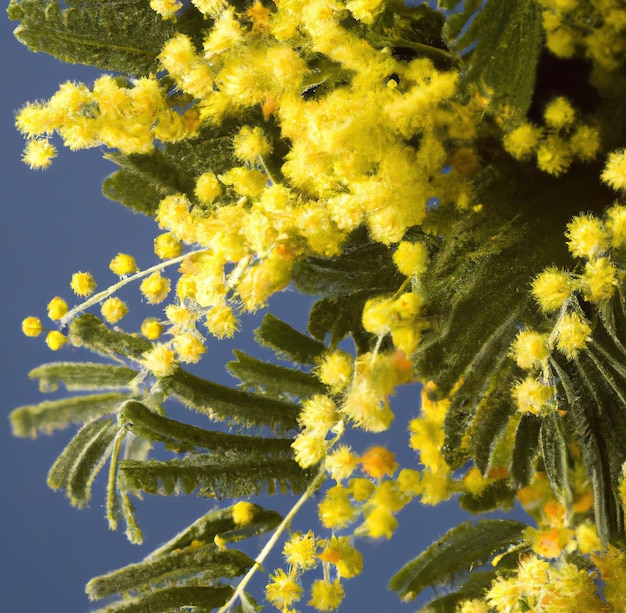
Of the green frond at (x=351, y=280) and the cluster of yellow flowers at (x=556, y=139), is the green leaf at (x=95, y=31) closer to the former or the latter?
the green frond at (x=351, y=280)

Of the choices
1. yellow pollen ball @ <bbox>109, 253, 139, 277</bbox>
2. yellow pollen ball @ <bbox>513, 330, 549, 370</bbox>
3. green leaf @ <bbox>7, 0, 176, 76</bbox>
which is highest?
green leaf @ <bbox>7, 0, 176, 76</bbox>

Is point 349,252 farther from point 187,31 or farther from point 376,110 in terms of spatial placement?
point 187,31

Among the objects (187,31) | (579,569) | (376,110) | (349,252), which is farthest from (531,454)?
(187,31)

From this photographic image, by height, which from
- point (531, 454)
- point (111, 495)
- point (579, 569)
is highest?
point (111, 495)

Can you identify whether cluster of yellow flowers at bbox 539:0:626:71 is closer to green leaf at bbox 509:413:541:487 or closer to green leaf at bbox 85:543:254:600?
green leaf at bbox 509:413:541:487

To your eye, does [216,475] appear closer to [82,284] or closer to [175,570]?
[175,570]

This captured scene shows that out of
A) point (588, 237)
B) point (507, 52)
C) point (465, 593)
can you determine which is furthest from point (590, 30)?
point (465, 593)

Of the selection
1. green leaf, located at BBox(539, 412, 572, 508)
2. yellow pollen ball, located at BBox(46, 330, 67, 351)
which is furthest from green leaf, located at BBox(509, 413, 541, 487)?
yellow pollen ball, located at BBox(46, 330, 67, 351)
